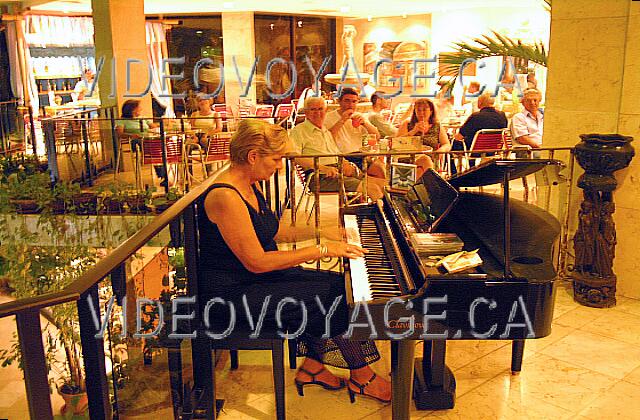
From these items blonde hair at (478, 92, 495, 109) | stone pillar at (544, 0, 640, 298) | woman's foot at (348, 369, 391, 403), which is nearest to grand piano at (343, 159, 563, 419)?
woman's foot at (348, 369, 391, 403)

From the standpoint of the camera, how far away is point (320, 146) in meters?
5.90

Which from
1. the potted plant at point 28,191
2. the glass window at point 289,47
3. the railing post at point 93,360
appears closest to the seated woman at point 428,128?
the potted plant at point 28,191

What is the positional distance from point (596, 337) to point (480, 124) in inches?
163

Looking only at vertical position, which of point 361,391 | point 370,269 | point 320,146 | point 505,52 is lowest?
point 361,391

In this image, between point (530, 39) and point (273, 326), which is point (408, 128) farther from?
point (530, 39)

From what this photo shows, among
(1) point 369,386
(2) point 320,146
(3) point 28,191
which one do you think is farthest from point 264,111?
(1) point 369,386

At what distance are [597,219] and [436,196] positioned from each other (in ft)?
5.97

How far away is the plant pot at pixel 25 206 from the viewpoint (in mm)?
8055

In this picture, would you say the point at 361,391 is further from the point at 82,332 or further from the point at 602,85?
the point at 602,85

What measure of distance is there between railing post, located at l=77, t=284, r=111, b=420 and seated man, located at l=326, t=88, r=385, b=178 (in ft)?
15.8

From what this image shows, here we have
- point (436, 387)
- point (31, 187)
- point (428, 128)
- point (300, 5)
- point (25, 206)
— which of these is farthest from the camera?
point (300, 5)

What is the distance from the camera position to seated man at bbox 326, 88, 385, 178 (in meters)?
6.23

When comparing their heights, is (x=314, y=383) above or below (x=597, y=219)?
below

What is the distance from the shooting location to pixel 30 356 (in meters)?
1.42
